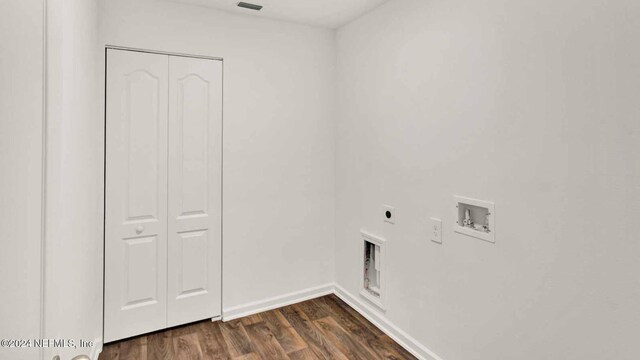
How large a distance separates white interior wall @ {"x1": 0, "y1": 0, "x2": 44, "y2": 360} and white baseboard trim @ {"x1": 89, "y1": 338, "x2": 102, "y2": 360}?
174 cm

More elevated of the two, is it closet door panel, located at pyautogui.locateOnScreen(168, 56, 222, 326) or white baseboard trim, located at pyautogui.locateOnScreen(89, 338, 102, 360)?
closet door panel, located at pyautogui.locateOnScreen(168, 56, 222, 326)

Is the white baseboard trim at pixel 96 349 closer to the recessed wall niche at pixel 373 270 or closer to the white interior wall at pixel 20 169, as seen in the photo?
the white interior wall at pixel 20 169

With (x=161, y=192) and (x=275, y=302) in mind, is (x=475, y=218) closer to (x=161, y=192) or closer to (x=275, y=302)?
(x=275, y=302)

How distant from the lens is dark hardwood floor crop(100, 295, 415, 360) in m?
2.35

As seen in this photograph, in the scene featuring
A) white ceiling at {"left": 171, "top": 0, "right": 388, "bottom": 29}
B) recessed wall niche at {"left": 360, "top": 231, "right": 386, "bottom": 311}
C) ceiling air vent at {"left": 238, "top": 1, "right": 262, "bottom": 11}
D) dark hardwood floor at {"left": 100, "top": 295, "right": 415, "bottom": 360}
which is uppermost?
white ceiling at {"left": 171, "top": 0, "right": 388, "bottom": 29}

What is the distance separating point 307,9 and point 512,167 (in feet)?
6.38

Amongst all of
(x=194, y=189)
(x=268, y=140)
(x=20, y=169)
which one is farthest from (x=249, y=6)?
(x=20, y=169)

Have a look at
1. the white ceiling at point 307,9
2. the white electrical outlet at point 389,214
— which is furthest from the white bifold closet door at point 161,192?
the white electrical outlet at point 389,214

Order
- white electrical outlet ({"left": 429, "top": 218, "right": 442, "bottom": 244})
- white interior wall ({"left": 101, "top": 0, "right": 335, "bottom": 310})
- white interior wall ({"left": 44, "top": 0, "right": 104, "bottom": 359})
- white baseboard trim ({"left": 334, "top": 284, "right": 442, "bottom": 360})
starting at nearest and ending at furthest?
white interior wall ({"left": 44, "top": 0, "right": 104, "bottom": 359}) < white electrical outlet ({"left": 429, "top": 218, "right": 442, "bottom": 244}) < white baseboard trim ({"left": 334, "top": 284, "right": 442, "bottom": 360}) < white interior wall ({"left": 101, "top": 0, "right": 335, "bottom": 310})

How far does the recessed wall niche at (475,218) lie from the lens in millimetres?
1847

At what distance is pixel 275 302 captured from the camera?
304 cm

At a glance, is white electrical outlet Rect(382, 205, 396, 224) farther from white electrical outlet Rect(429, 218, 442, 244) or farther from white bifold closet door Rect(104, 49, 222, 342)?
white bifold closet door Rect(104, 49, 222, 342)

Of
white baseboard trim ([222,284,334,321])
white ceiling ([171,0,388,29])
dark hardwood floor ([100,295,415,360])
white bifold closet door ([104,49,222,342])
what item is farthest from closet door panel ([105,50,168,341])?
white ceiling ([171,0,388,29])

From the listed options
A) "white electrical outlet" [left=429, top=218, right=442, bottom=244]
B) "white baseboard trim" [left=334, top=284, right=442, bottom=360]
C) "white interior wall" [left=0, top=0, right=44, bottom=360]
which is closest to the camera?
"white interior wall" [left=0, top=0, right=44, bottom=360]
